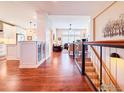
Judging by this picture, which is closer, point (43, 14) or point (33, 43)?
point (33, 43)

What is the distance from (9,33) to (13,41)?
0.74 metres

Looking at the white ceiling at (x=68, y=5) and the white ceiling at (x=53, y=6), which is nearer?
the white ceiling at (x=68, y=5)

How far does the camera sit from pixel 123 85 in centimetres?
485

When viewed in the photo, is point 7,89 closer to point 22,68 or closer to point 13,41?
point 22,68

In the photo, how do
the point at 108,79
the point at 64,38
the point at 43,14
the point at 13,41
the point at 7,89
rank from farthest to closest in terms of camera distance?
the point at 64,38 → the point at 13,41 → the point at 43,14 → the point at 108,79 → the point at 7,89

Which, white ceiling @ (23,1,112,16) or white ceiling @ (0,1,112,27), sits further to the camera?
white ceiling @ (0,1,112,27)

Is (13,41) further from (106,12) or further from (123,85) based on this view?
(123,85)

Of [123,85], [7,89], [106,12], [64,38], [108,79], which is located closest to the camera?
[7,89]

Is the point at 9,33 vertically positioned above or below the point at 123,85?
above

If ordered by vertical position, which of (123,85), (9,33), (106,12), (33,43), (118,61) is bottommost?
(123,85)

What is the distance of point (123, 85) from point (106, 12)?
10.1 ft

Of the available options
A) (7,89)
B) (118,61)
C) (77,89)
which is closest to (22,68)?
(7,89)

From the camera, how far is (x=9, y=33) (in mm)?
9914

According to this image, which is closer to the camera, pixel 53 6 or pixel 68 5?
pixel 68 5
